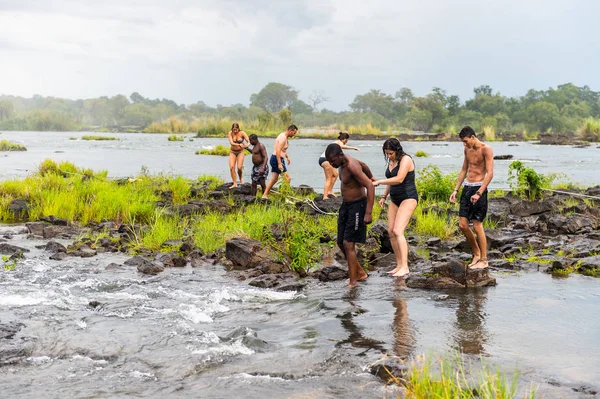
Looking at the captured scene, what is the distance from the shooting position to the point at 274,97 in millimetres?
163375

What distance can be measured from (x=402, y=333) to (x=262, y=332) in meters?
1.63

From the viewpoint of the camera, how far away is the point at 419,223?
14.2 metres

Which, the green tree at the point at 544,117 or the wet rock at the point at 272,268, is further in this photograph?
the green tree at the point at 544,117

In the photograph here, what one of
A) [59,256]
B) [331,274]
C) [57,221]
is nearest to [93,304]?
[59,256]

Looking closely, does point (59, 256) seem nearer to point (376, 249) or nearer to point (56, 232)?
point (56, 232)

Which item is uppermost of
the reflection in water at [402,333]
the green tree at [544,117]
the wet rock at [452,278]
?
the green tree at [544,117]

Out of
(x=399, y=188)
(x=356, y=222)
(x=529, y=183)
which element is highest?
(x=399, y=188)

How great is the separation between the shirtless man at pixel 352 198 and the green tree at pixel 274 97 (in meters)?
153

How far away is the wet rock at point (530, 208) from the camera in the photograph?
53.7ft

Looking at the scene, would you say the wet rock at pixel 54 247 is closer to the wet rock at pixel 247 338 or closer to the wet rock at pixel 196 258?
the wet rock at pixel 196 258

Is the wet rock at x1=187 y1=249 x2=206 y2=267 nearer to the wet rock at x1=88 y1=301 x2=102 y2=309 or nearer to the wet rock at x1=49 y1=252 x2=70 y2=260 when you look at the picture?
the wet rock at x1=49 y1=252 x2=70 y2=260

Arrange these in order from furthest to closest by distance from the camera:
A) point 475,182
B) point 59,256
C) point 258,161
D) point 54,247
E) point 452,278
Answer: point 258,161
point 54,247
point 59,256
point 475,182
point 452,278

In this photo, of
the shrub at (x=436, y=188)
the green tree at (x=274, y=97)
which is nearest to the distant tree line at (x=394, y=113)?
the green tree at (x=274, y=97)

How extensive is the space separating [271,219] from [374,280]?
13.6 feet
